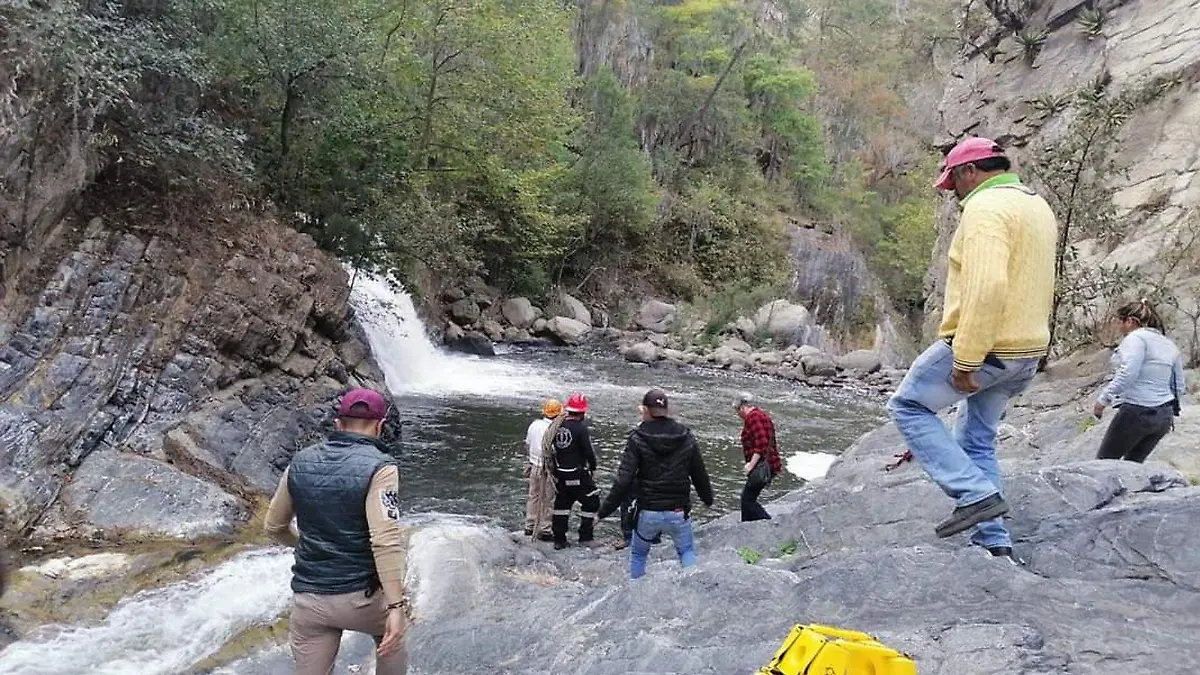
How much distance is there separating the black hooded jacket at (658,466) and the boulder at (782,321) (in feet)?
89.6

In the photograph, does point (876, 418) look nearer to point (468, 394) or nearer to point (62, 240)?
point (468, 394)

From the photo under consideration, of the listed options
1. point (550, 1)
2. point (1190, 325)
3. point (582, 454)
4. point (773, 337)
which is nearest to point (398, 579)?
point (582, 454)

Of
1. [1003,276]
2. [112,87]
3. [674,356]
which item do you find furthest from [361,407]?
[674,356]

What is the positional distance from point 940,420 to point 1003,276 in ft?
2.64

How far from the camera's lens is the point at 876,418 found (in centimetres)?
2106

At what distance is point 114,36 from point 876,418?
663 inches

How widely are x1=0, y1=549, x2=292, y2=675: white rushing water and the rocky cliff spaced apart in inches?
466

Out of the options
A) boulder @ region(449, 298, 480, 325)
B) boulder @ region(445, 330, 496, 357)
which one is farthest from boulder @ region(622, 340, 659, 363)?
boulder @ region(449, 298, 480, 325)

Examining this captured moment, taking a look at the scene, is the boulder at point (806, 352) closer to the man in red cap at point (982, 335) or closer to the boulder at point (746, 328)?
the boulder at point (746, 328)

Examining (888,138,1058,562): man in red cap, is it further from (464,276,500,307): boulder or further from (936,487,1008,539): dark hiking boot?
(464,276,500,307): boulder

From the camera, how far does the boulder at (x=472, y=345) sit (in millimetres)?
25947

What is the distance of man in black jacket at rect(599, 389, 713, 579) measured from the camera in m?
7.02

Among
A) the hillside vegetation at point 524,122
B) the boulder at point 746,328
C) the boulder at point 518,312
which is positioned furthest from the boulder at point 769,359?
the boulder at point 518,312

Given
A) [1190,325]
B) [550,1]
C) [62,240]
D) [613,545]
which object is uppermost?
[550,1]
